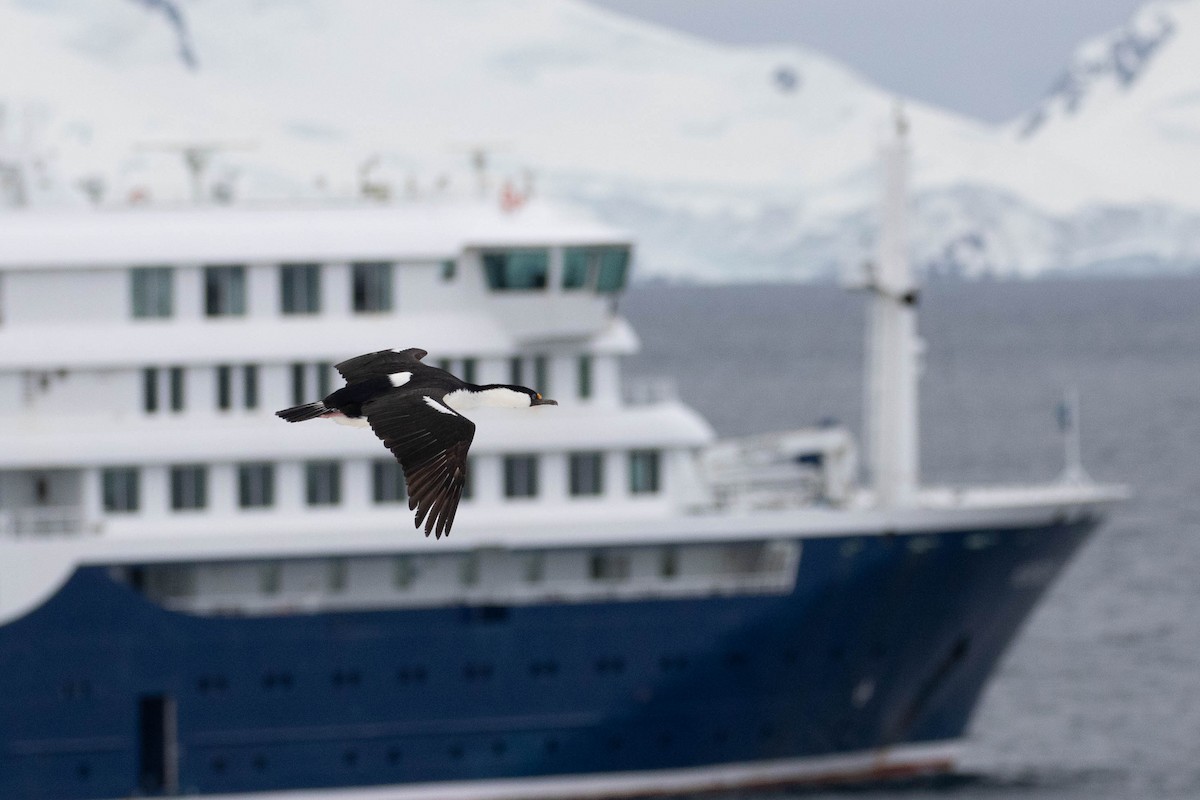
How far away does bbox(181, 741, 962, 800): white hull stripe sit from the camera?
4228 centimetres

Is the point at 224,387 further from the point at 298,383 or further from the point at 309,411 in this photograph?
the point at 309,411

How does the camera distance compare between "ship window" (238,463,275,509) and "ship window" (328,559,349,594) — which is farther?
"ship window" (328,559,349,594)

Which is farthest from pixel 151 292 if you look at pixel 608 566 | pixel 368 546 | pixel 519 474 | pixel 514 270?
pixel 608 566

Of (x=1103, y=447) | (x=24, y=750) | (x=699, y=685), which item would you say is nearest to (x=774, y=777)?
(x=699, y=685)

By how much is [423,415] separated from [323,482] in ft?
79.8

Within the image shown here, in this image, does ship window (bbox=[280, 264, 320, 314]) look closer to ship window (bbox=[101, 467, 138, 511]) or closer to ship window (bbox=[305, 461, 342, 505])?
ship window (bbox=[305, 461, 342, 505])

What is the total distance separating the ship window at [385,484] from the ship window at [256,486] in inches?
62.9

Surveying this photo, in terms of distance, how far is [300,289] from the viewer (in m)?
42.9

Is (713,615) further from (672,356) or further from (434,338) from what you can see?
(672,356)

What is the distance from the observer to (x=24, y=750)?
4125 cm

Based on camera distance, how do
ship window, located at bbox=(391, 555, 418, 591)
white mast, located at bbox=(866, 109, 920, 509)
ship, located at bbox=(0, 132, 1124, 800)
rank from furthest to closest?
1. white mast, located at bbox=(866, 109, 920, 509)
2. ship window, located at bbox=(391, 555, 418, 591)
3. ship, located at bbox=(0, 132, 1124, 800)

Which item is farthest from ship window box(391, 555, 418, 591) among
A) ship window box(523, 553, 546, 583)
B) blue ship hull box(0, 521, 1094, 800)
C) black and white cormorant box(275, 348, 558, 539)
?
black and white cormorant box(275, 348, 558, 539)

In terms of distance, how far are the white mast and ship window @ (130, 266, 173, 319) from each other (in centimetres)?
1158

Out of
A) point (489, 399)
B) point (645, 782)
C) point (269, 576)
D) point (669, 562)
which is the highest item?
point (489, 399)
